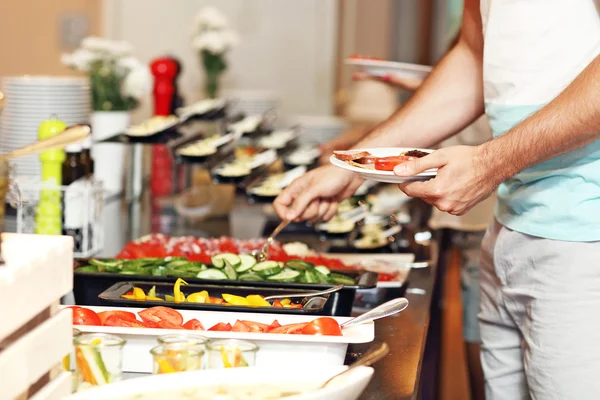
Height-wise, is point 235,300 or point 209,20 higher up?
point 209,20

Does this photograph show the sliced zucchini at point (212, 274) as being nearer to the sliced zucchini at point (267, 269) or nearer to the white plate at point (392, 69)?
the sliced zucchini at point (267, 269)

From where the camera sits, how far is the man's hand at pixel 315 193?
195 cm

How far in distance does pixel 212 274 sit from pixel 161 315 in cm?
32

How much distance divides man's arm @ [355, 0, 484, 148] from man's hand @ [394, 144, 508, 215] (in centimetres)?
46

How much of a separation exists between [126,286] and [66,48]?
367cm

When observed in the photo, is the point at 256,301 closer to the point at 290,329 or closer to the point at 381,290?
the point at 290,329

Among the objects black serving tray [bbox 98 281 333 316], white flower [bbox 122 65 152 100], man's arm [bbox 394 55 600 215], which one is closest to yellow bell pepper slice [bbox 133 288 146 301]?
black serving tray [bbox 98 281 333 316]

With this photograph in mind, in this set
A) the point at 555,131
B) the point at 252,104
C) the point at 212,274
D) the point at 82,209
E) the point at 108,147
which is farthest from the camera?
the point at 252,104

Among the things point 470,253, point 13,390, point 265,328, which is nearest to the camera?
point 13,390

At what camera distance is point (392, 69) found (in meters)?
3.02

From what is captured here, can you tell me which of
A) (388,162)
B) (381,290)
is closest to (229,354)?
(388,162)

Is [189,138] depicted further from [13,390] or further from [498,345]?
[13,390]

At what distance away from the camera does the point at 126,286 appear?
1553 mm

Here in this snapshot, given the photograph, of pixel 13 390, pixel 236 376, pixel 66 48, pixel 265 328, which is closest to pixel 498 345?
pixel 265 328
